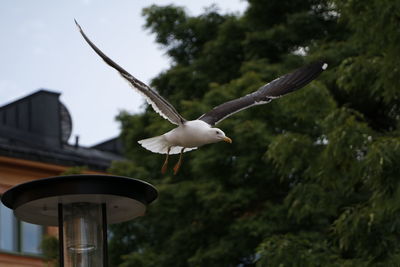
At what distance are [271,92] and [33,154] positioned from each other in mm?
15503

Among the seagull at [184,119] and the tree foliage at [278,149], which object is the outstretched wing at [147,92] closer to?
the seagull at [184,119]

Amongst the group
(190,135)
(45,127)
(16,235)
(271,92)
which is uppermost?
(45,127)

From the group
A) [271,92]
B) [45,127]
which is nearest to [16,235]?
[45,127]

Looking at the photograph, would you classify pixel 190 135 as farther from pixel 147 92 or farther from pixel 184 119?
pixel 147 92

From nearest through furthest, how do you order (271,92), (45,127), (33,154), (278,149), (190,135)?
(190,135) → (271,92) → (278,149) → (33,154) → (45,127)

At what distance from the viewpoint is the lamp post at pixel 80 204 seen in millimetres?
8680

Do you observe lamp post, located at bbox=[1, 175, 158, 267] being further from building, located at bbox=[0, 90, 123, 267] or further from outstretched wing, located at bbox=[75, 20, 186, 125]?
building, located at bbox=[0, 90, 123, 267]

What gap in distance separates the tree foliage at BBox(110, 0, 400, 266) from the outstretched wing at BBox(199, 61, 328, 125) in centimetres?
186

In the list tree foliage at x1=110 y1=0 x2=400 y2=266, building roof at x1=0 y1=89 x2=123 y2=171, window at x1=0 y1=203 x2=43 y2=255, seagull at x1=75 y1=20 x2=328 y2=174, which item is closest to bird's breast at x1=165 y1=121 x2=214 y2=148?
seagull at x1=75 y1=20 x2=328 y2=174

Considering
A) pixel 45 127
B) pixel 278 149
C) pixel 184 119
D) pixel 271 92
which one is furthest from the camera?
pixel 45 127

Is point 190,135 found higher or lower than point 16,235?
lower

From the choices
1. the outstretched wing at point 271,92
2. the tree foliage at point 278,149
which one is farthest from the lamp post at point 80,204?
the tree foliage at point 278,149

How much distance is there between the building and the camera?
26453mm

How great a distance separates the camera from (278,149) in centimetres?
1636
